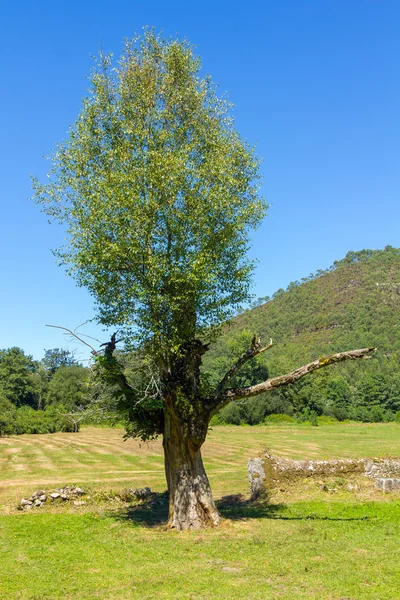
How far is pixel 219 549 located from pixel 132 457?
28.1 meters

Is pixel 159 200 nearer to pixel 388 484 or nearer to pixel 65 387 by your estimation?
pixel 388 484

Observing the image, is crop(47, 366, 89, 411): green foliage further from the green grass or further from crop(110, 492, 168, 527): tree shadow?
the green grass

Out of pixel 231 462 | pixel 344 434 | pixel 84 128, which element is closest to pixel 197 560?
pixel 84 128

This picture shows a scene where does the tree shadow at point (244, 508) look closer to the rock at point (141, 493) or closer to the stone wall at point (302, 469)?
the stone wall at point (302, 469)

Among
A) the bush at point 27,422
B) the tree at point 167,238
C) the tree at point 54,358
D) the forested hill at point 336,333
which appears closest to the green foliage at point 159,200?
the tree at point 167,238

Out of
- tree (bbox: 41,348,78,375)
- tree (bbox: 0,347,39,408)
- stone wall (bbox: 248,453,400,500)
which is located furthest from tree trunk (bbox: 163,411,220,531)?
tree (bbox: 41,348,78,375)

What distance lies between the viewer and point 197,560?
14.3m

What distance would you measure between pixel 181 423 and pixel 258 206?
8.91m

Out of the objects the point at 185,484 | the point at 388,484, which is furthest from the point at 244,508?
the point at 388,484

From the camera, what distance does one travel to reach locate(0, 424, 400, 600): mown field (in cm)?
1175

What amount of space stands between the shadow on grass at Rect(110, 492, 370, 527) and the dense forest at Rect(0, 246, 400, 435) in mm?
4300

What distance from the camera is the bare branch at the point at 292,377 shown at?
1783 centimetres

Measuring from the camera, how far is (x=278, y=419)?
8531 cm

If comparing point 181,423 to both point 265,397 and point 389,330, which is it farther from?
point 389,330
